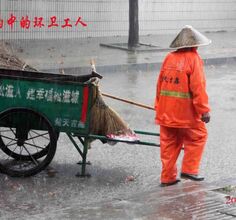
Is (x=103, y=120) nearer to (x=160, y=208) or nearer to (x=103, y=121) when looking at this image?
(x=103, y=121)

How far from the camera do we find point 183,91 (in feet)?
22.6

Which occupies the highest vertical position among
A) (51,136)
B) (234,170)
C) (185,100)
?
(185,100)

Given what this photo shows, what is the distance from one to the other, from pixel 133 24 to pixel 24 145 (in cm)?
1092

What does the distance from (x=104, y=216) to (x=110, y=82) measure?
27.8ft

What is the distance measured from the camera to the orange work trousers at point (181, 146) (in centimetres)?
702

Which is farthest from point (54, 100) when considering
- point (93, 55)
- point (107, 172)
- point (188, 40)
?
point (93, 55)

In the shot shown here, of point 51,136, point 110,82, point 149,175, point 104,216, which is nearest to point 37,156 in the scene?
point 51,136

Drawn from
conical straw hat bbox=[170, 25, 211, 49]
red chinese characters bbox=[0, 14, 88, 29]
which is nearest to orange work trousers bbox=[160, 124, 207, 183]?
conical straw hat bbox=[170, 25, 211, 49]

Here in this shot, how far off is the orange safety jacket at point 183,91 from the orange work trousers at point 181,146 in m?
0.11

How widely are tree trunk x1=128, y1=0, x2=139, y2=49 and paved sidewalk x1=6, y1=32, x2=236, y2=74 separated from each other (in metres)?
0.52

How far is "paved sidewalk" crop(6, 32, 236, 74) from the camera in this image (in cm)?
1527

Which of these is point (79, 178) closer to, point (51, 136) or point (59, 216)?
point (51, 136)

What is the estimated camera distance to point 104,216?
561 centimetres

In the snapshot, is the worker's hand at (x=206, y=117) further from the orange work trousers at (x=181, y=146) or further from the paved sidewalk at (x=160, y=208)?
the paved sidewalk at (x=160, y=208)
